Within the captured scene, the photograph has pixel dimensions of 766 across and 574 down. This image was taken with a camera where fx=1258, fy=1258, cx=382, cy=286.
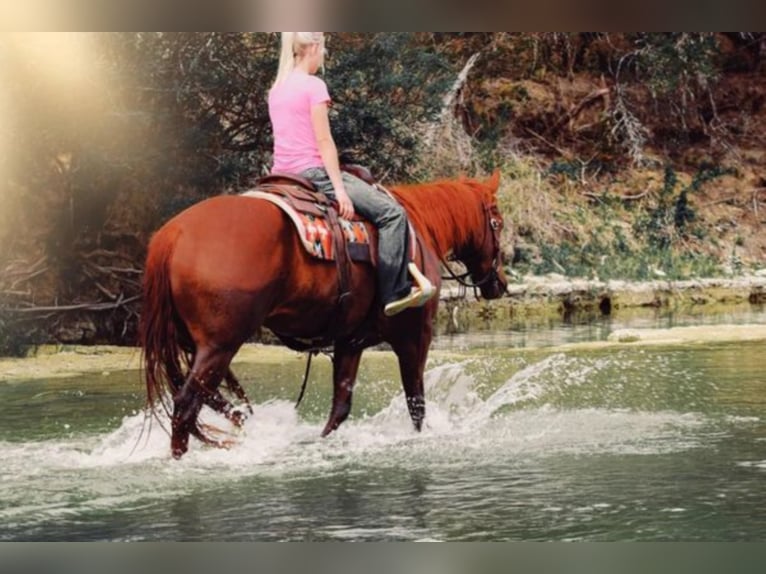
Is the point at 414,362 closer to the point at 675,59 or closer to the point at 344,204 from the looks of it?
the point at 344,204

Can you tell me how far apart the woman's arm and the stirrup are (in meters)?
0.34

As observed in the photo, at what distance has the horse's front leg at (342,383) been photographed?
486 centimetres

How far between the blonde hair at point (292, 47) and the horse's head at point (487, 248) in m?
0.88

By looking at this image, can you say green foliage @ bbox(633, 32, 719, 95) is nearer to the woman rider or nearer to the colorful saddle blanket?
the woman rider

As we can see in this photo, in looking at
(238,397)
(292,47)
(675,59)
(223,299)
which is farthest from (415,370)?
(675,59)

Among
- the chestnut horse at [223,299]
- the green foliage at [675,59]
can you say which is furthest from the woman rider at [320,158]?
the green foliage at [675,59]

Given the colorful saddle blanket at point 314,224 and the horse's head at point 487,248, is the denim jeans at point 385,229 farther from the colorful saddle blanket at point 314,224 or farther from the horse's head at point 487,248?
the horse's head at point 487,248

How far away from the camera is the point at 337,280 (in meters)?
4.57

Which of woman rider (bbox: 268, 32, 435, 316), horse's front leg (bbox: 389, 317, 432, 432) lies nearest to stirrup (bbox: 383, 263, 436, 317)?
woman rider (bbox: 268, 32, 435, 316)

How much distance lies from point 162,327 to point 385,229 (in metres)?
0.90

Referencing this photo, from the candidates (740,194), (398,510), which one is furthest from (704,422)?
(398,510)

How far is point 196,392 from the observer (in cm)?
443

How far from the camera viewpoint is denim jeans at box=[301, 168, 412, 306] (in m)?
4.65
